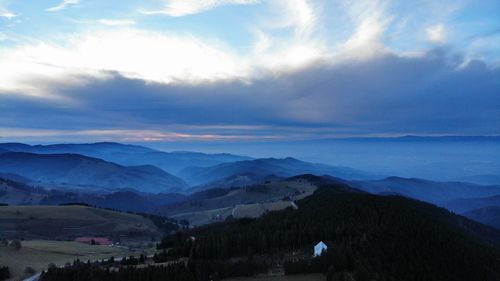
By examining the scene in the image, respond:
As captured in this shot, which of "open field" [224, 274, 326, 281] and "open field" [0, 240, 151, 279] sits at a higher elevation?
"open field" [224, 274, 326, 281]

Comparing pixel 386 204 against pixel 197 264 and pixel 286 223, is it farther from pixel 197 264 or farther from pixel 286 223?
pixel 197 264

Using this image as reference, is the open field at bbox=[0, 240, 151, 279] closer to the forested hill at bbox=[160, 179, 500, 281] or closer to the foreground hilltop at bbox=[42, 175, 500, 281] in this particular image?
the foreground hilltop at bbox=[42, 175, 500, 281]

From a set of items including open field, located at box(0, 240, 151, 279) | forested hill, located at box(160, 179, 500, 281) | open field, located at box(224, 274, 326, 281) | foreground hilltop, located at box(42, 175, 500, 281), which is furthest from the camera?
open field, located at box(0, 240, 151, 279)

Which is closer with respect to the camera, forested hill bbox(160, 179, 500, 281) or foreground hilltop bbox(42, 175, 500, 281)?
foreground hilltop bbox(42, 175, 500, 281)

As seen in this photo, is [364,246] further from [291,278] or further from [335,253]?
[291,278]

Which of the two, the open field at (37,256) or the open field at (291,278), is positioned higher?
the open field at (291,278)

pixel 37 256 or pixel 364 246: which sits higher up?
pixel 364 246

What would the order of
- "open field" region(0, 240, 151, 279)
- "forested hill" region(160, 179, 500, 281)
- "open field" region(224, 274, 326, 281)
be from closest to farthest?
"open field" region(224, 274, 326, 281)
"forested hill" region(160, 179, 500, 281)
"open field" region(0, 240, 151, 279)

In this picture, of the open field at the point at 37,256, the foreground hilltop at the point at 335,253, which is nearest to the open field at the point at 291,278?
the foreground hilltop at the point at 335,253

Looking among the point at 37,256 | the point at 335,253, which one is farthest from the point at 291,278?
the point at 37,256

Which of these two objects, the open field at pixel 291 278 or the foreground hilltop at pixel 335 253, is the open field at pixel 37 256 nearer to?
the foreground hilltop at pixel 335 253

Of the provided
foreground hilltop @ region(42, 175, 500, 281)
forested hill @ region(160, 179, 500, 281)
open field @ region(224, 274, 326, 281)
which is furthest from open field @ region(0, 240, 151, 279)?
open field @ region(224, 274, 326, 281)
